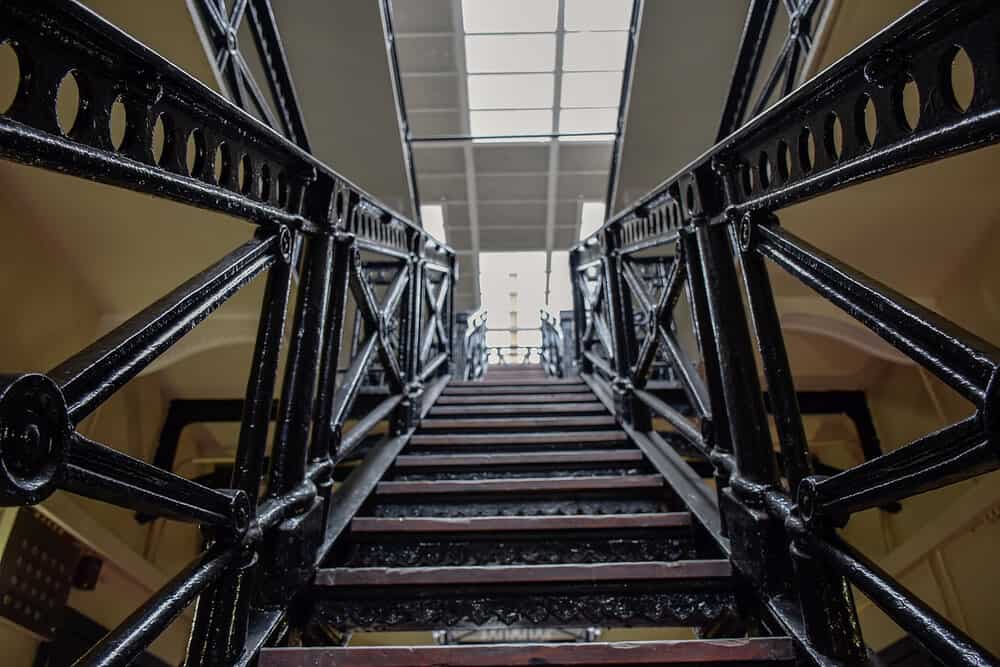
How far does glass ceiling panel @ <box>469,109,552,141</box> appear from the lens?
7996mm

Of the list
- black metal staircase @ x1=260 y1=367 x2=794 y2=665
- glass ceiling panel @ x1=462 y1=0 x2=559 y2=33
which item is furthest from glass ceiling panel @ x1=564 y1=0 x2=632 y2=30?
black metal staircase @ x1=260 y1=367 x2=794 y2=665

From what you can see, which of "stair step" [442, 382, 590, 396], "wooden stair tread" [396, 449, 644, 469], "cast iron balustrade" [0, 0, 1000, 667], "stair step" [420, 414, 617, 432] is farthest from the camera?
"stair step" [442, 382, 590, 396]

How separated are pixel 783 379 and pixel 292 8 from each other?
4.28 meters

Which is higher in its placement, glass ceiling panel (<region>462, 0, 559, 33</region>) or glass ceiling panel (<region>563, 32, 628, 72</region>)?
glass ceiling panel (<region>462, 0, 559, 33</region>)

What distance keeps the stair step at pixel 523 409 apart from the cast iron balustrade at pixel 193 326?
1.12 m

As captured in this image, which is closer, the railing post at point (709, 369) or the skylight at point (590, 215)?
the railing post at point (709, 369)

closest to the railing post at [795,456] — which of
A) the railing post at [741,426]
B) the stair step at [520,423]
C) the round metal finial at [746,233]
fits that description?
the round metal finial at [746,233]

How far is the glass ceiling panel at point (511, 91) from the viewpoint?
749 centimetres

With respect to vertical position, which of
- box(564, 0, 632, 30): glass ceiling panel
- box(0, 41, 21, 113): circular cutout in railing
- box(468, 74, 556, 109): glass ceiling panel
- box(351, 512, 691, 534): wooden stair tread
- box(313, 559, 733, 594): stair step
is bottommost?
box(313, 559, 733, 594): stair step

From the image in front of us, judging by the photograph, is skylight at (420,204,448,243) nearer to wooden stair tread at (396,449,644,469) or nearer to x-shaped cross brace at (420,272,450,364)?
x-shaped cross brace at (420,272,450,364)

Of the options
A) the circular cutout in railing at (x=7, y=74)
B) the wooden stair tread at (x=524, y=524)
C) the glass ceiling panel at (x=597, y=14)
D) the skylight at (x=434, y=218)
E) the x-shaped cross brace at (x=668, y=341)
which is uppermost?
the glass ceiling panel at (x=597, y=14)

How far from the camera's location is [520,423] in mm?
2807

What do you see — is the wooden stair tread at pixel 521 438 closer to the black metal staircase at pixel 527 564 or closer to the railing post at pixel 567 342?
the black metal staircase at pixel 527 564

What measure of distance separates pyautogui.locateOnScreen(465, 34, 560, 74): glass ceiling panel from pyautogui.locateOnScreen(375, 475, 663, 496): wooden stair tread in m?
6.27
